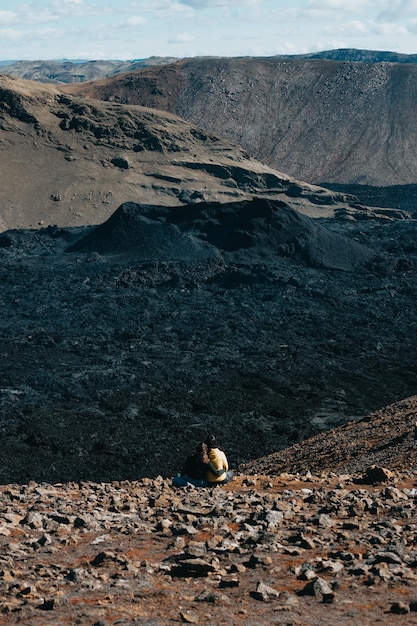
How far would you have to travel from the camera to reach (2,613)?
7.46m

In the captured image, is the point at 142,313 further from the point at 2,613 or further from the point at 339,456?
the point at 2,613

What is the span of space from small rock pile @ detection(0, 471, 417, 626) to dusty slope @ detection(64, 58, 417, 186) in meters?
83.8

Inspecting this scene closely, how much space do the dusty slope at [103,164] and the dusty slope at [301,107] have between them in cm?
1967

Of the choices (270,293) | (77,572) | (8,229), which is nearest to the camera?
(77,572)

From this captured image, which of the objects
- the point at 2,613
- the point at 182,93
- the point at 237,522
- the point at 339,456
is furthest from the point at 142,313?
the point at 182,93

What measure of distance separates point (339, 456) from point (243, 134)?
90.6 m

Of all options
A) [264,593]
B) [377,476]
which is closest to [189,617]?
[264,593]

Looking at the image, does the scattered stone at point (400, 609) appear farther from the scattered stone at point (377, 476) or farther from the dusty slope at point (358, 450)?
→ the dusty slope at point (358, 450)

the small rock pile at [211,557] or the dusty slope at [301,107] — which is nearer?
the small rock pile at [211,557]

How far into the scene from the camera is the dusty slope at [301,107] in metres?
98.3

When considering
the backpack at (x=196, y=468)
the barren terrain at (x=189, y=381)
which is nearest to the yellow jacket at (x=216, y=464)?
the backpack at (x=196, y=468)

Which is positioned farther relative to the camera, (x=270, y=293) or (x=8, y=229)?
(x=8, y=229)

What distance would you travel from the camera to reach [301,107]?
354ft

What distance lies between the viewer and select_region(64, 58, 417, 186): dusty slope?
98.3 m
